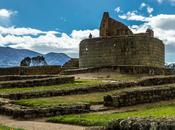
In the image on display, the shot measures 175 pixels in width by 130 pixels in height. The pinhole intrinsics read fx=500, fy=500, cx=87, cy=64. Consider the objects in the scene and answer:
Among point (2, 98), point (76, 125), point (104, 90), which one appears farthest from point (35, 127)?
point (104, 90)

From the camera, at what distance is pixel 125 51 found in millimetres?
50031

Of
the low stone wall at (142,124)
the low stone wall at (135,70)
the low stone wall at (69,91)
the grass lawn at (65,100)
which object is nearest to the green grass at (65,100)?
the grass lawn at (65,100)

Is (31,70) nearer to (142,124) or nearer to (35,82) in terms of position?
(35,82)

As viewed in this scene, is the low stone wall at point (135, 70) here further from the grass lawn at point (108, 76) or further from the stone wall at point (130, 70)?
the grass lawn at point (108, 76)

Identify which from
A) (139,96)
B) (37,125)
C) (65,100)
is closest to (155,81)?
(139,96)

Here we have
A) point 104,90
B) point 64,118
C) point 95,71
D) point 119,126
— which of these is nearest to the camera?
point 119,126

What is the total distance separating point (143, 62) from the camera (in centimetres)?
4981

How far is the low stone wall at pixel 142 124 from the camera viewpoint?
10.2 m

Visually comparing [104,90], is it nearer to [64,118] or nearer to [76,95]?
[76,95]

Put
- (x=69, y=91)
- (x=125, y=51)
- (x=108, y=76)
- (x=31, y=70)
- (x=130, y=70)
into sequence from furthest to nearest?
(x=31, y=70) < (x=125, y=51) < (x=130, y=70) < (x=108, y=76) < (x=69, y=91)

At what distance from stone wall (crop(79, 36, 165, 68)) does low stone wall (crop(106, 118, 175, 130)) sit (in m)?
37.9

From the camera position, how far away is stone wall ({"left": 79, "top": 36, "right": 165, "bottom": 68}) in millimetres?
49688

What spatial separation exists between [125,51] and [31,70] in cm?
1286

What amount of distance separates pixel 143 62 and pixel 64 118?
30.9 metres
